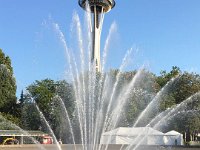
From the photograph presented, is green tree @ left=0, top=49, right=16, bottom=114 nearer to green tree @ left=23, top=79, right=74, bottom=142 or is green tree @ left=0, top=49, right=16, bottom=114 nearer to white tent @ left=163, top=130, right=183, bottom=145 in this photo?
green tree @ left=23, top=79, right=74, bottom=142

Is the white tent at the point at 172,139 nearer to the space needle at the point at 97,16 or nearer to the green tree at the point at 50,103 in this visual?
the green tree at the point at 50,103

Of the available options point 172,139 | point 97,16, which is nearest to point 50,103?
point 172,139

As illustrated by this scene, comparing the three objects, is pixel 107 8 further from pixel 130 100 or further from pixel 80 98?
pixel 80 98

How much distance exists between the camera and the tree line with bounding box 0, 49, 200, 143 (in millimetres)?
47875

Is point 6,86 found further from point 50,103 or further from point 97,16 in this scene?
point 97,16

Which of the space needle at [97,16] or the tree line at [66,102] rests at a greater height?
the space needle at [97,16]

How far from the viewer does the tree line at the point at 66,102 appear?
47.9m

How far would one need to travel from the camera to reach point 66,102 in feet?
156

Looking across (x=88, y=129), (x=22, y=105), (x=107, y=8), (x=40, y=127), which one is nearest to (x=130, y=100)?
(x=40, y=127)

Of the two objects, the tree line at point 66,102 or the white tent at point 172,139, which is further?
the tree line at point 66,102

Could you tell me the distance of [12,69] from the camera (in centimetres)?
5831

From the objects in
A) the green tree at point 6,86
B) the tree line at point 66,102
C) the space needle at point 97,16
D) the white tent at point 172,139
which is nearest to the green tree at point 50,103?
the tree line at point 66,102

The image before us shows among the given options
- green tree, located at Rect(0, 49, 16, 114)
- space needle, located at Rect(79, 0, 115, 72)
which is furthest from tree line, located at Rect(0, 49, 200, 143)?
space needle, located at Rect(79, 0, 115, 72)

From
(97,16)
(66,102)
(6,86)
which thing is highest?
(97,16)
